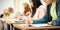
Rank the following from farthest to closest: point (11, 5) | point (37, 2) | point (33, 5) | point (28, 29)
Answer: point (11, 5) → point (33, 5) → point (37, 2) → point (28, 29)

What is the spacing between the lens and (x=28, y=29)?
1537mm

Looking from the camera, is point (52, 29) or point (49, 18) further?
point (49, 18)

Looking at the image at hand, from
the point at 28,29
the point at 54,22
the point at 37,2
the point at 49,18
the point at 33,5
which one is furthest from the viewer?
the point at 33,5

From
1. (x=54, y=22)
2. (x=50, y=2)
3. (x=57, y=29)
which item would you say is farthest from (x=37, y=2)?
(x=57, y=29)

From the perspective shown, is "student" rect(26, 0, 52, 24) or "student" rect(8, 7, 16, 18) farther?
"student" rect(8, 7, 16, 18)

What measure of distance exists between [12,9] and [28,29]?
1.62m

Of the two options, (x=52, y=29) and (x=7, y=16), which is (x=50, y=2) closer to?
(x=52, y=29)

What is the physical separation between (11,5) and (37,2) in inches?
Answer: 36.5

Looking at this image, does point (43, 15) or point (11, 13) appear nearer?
point (43, 15)

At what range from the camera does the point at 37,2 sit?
2322mm

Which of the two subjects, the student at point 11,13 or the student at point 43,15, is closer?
the student at point 43,15

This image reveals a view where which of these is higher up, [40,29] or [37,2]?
[37,2]

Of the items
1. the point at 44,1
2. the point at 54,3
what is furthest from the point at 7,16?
the point at 54,3

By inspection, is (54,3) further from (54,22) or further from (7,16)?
(7,16)
